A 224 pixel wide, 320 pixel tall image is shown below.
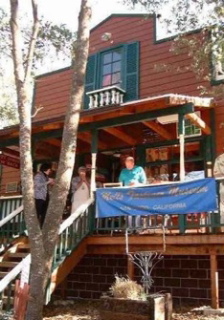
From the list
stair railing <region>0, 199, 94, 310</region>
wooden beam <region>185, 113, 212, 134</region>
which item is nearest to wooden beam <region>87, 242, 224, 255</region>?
stair railing <region>0, 199, 94, 310</region>

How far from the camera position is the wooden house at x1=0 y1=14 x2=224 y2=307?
8.37 metres

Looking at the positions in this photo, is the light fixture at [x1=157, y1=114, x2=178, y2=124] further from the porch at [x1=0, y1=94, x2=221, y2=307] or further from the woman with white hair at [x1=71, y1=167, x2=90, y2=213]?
the woman with white hair at [x1=71, y1=167, x2=90, y2=213]

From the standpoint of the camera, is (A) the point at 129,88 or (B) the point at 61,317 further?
(A) the point at 129,88

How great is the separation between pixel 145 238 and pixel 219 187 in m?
1.77

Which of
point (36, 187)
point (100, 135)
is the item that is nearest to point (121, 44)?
point (100, 135)

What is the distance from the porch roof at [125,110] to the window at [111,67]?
3.32 meters

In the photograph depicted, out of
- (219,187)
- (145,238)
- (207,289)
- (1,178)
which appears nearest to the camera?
(219,187)

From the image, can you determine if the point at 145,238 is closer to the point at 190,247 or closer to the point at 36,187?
the point at 190,247

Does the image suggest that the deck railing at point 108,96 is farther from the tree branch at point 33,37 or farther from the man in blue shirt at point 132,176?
the tree branch at point 33,37

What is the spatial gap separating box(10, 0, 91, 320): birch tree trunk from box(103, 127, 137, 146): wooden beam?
321cm

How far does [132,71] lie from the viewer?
40.9ft

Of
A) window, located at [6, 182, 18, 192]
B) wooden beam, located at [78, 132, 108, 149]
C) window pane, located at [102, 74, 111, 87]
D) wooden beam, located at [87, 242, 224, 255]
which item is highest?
window pane, located at [102, 74, 111, 87]

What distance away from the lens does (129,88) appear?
12.4m

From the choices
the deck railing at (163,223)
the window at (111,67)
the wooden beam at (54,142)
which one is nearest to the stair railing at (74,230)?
the deck railing at (163,223)
